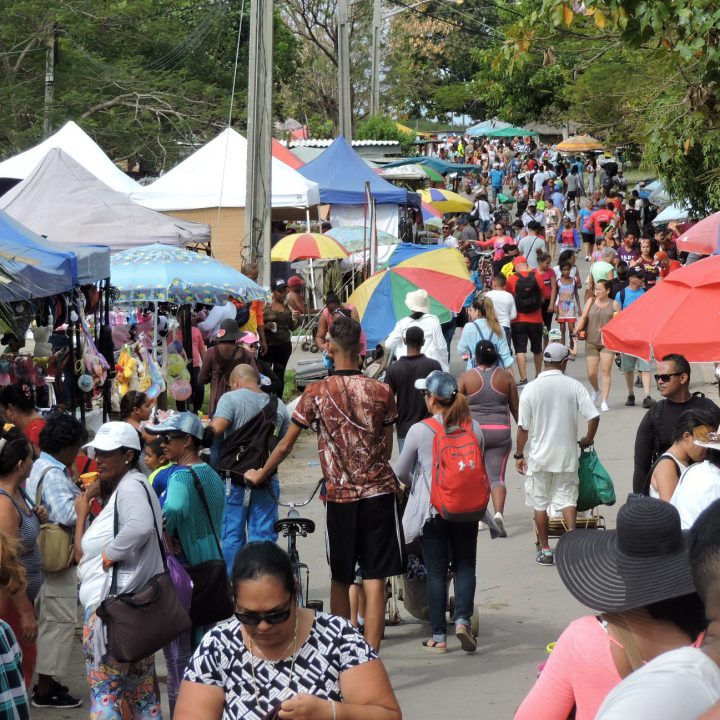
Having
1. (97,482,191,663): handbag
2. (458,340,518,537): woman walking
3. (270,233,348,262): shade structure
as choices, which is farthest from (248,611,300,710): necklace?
(270,233,348,262): shade structure

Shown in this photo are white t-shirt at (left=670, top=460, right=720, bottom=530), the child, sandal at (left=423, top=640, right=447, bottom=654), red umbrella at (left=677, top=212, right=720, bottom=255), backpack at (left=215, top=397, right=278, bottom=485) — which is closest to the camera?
white t-shirt at (left=670, top=460, right=720, bottom=530)

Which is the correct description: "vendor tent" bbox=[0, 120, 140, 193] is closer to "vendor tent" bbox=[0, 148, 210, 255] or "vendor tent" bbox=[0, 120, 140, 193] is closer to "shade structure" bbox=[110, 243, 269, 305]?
"vendor tent" bbox=[0, 148, 210, 255]

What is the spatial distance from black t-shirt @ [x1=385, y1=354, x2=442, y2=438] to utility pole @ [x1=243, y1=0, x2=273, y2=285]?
27.1 feet

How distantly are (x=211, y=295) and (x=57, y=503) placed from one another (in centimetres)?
634

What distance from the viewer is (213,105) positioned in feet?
118

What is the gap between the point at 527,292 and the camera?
57.6 feet

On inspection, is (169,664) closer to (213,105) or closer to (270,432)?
(270,432)

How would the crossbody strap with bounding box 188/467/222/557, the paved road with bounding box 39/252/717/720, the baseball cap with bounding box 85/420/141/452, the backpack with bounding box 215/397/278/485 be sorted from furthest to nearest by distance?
the backpack with bounding box 215/397/278/485 < the paved road with bounding box 39/252/717/720 < the crossbody strap with bounding box 188/467/222/557 < the baseball cap with bounding box 85/420/141/452

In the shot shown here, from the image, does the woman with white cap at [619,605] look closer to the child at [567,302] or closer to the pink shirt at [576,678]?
the pink shirt at [576,678]

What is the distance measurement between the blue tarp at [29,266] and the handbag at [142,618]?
2885 millimetres

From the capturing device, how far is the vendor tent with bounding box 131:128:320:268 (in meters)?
20.6

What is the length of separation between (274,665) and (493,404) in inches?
264

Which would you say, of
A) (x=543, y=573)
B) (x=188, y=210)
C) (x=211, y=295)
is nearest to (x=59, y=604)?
(x=543, y=573)

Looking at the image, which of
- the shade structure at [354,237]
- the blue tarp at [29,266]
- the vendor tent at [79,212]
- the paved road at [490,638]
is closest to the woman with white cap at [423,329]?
the paved road at [490,638]
